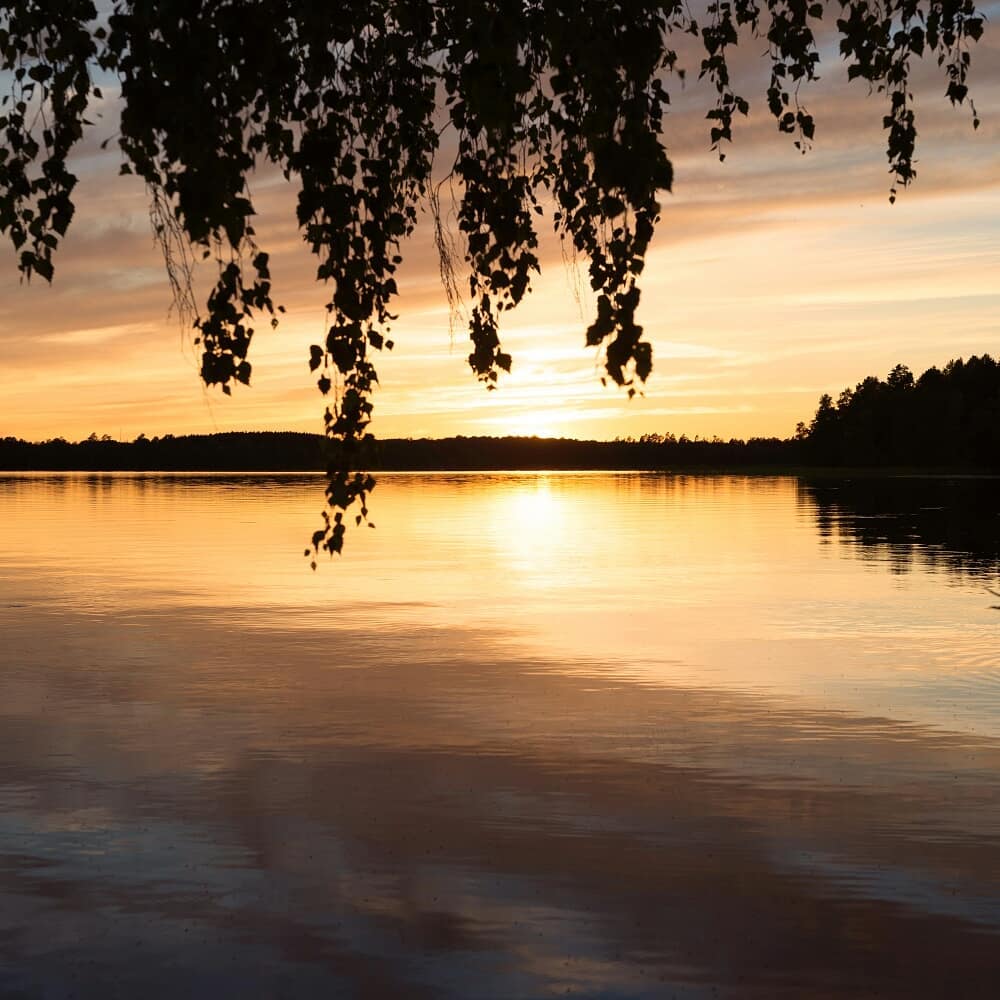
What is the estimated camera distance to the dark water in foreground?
8.70m

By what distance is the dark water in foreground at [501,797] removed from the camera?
28.5 ft

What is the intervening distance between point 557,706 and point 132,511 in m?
68.6

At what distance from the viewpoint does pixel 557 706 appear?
17.9m

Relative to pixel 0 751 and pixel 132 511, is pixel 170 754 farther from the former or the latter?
pixel 132 511

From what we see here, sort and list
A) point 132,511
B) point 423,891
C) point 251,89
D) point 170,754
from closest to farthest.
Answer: point 251,89, point 423,891, point 170,754, point 132,511

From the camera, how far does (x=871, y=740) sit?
607 inches

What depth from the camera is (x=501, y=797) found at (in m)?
12.8

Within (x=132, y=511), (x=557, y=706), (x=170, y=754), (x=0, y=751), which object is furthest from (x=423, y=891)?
(x=132, y=511)

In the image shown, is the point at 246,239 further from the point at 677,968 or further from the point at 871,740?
the point at 871,740

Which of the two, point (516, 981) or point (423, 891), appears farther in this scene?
point (423, 891)

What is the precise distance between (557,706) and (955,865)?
775 centimetres

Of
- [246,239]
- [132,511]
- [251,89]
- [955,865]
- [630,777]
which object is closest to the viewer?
[251,89]

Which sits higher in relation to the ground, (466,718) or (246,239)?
(246,239)

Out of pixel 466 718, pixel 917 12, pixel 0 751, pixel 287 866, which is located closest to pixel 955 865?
pixel 287 866
